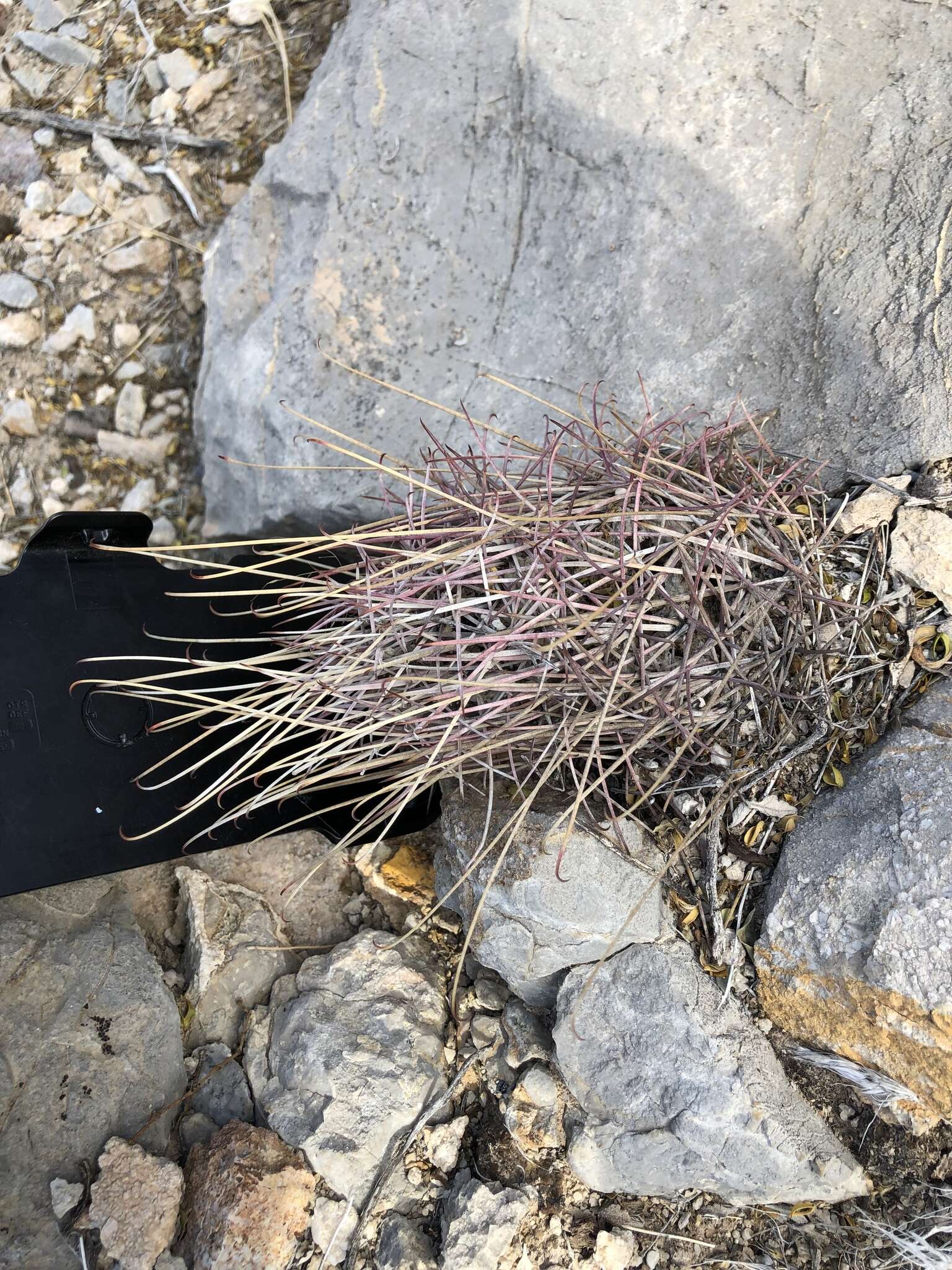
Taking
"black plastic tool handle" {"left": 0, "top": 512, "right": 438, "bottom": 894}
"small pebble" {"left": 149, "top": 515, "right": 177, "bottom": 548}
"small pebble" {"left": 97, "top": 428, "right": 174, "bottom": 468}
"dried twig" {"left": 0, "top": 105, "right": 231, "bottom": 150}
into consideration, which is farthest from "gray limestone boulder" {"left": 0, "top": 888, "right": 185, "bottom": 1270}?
"dried twig" {"left": 0, "top": 105, "right": 231, "bottom": 150}

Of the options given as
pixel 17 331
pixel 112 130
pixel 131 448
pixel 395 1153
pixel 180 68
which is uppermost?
pixel 180 68

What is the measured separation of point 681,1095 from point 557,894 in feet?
0.93

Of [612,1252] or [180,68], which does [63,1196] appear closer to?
[612,1252]

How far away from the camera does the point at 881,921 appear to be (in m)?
0.97

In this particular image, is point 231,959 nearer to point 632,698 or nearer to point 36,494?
point 632,698

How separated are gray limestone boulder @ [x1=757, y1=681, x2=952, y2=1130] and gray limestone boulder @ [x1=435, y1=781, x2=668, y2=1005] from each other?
16cm

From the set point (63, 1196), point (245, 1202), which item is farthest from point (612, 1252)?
point (63, 1196)

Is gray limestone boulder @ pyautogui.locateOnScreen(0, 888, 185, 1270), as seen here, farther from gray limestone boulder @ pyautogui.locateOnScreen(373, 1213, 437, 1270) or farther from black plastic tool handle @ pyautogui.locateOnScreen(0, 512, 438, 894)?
gray limestone boulder @ pyautogui.locateOnScreen(373, 1213, 437, 1270)

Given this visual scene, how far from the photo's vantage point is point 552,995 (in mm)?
1194

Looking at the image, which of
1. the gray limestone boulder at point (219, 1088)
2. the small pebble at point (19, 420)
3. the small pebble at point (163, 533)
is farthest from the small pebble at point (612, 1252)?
the small pebble at point (19, 420)

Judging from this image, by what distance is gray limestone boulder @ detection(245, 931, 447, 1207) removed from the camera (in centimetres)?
121

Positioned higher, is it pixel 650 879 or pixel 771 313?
pixel 771 313

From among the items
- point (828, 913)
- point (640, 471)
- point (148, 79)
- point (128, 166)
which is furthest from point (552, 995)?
point (148, 79)

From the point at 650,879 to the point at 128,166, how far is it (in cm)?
176
